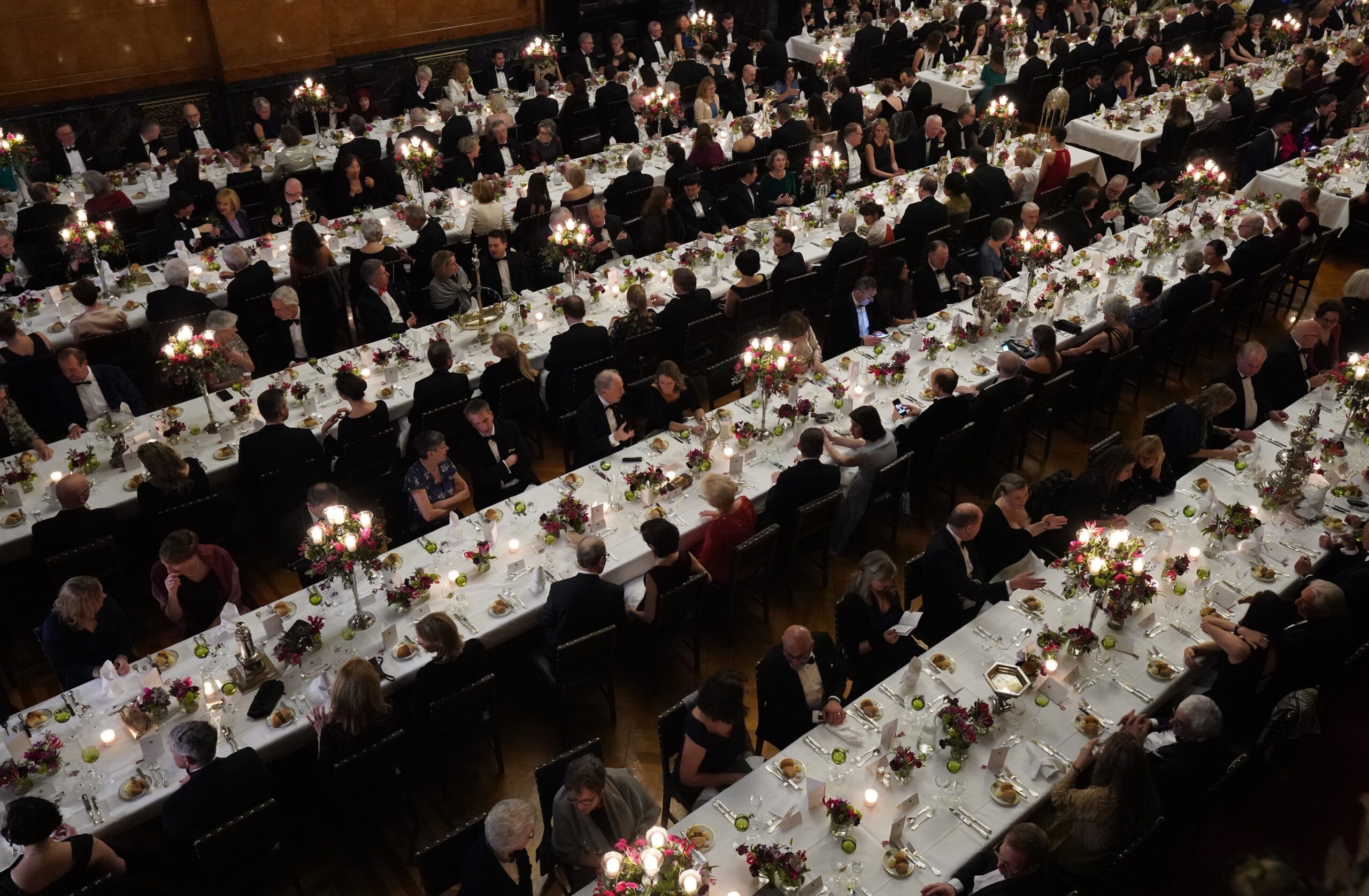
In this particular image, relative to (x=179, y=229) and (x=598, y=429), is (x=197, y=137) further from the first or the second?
(x=598, y=429)

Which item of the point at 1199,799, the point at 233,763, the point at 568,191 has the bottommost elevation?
the point at 1199,799

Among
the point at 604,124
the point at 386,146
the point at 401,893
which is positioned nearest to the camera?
the point at 401,893

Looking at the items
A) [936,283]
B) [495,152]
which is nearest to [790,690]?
[936,283]

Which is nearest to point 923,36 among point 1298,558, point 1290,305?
point 1290,305

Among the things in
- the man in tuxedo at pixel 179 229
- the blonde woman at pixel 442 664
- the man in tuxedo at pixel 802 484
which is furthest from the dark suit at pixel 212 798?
the man in tuxedo at pixel 179 229

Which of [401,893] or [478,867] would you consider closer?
[478,867]

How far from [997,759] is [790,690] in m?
1.22

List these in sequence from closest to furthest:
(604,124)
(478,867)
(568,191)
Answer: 1. (478,867)
2. (568,191)
3. (604,124)

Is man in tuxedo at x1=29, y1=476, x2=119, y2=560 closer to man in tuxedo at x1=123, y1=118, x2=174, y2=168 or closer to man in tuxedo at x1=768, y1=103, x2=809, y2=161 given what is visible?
man in tuxedo at x1=123, y1=118, x2=174, y2=168

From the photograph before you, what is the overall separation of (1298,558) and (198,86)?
15.8 meters

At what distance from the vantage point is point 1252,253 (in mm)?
10859

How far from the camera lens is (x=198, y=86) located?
16.0 metres

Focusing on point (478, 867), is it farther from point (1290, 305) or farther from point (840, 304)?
point (1290, 305)

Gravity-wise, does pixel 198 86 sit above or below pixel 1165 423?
above
